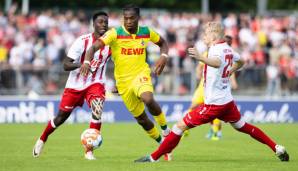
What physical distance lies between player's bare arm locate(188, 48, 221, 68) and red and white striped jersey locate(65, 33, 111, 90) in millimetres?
2708

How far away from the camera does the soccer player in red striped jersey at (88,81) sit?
579 inches

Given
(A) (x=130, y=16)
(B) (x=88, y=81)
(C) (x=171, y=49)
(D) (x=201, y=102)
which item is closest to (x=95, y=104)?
(B) (x=88, y=81)

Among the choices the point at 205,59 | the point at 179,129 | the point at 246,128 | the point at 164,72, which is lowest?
the point at 164,72

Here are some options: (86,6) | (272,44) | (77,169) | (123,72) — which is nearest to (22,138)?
(123,72)

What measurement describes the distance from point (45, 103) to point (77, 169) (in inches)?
537

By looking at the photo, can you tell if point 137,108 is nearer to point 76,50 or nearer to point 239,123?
point 76,50

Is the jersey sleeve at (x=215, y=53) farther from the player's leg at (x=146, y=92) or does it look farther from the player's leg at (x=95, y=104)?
the player's leg at (x=95, y=104)

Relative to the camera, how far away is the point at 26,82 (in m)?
28.3

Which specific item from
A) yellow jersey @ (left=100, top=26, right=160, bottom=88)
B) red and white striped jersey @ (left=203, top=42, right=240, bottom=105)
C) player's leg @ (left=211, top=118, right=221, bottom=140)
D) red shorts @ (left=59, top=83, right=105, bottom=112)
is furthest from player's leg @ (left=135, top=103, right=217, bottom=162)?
player's leg @ (left=211, top=118, right=221, bottom=140)

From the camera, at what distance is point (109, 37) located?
13875 mm

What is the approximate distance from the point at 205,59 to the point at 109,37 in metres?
1.91

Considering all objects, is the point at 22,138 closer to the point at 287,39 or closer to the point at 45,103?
the point at 45,103

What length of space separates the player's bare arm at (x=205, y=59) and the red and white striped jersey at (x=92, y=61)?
2.71 meters

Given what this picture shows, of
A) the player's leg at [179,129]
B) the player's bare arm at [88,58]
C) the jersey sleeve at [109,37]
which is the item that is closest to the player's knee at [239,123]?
the player's leg at [179,129]
